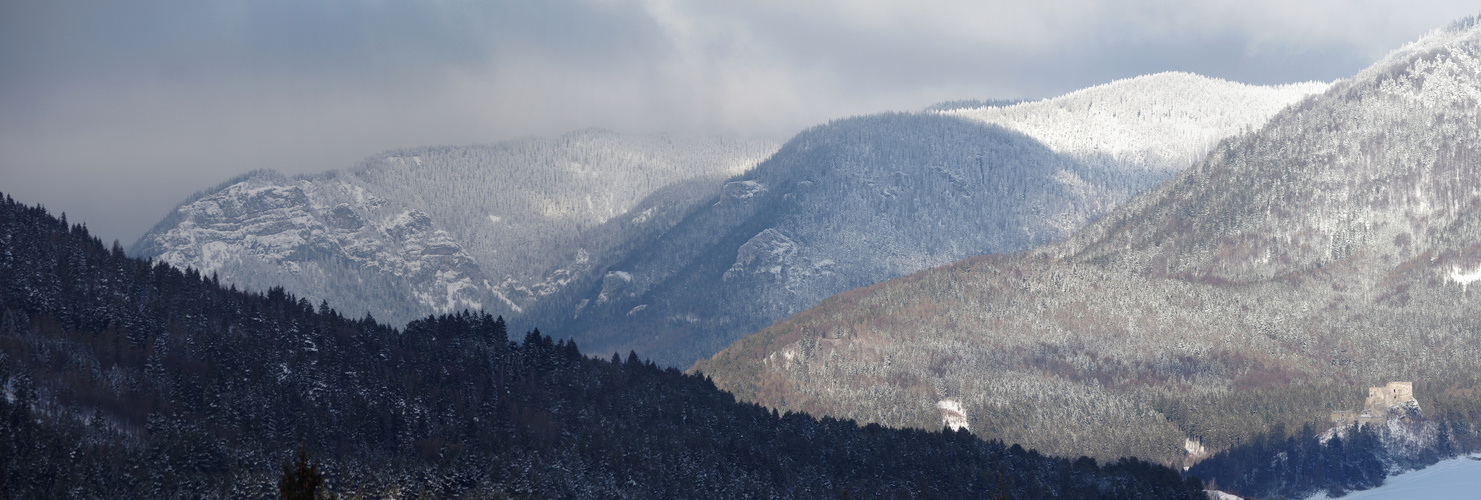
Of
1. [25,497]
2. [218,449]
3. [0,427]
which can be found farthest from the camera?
[218,449]

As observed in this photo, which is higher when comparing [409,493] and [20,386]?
[20,386]

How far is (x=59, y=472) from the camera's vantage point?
18050cm

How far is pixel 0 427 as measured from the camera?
184875 mm

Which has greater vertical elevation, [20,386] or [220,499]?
[20,386]

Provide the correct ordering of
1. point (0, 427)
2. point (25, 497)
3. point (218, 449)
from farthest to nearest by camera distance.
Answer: point (218, 449), point (0, 427), point (25, 497)

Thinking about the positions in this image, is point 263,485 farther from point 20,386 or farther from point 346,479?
point 20,386

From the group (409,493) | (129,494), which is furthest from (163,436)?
(409,493)

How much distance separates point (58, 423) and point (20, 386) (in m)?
8.24

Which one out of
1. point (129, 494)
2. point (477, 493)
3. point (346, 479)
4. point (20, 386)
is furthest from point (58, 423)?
point (477, 493)

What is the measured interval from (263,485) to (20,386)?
129 ft

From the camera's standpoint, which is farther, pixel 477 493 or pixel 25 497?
pixel 477 493

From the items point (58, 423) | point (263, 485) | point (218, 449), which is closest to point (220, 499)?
point (263, 485)

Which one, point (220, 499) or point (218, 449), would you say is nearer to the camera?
point (220, 499)

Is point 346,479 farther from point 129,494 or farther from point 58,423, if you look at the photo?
point 58,423
